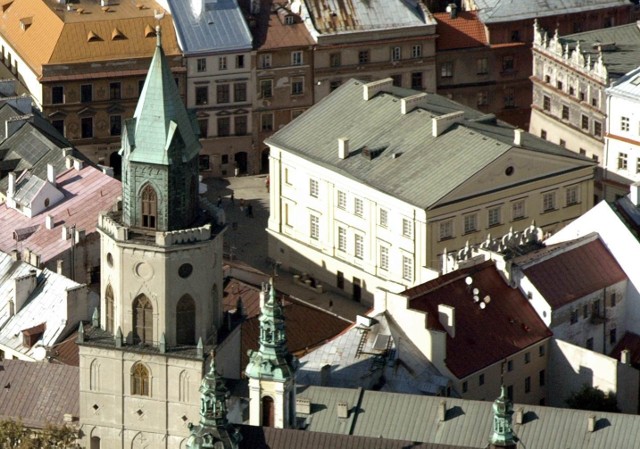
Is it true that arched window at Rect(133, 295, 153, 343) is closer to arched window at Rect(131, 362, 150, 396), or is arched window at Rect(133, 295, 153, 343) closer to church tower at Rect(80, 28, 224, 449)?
church tower at Rect(80, 28, 224, 449)

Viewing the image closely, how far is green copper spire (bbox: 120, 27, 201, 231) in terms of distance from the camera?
174500 millimetres

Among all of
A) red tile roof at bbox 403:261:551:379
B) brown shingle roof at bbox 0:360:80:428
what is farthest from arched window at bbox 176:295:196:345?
red tile roof at bbox 403:261:551:379

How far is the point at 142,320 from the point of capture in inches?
6988

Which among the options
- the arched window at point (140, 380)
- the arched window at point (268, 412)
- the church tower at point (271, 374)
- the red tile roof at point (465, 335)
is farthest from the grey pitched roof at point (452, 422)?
the arched window at point (140, 380)

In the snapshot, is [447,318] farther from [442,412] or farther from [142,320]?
[142,320]

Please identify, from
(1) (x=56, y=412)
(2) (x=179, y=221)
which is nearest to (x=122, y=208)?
(2) (x=179, y=221)

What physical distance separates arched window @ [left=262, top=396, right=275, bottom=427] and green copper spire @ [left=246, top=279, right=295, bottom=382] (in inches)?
59.2

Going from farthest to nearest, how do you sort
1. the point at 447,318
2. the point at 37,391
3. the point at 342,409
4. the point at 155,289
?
Result: the point at 447,318 < the point at 37,391 < the point at 342,409 < the point at 155,289

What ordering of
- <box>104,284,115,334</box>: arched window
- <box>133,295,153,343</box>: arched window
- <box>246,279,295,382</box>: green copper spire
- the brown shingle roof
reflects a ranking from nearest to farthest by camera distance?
1. <box>246,279,295,382</box>: green copper spire
2. <box>133,295,153,343</box>: arched window
3. <box>104,284,115,334</box>: arched window
4. the brown shingle roof

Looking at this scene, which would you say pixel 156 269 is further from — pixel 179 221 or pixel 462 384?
pixel 462 384

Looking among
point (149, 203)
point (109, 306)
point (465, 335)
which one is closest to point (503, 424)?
point (149, 203)

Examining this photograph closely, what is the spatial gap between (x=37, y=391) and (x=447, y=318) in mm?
24596

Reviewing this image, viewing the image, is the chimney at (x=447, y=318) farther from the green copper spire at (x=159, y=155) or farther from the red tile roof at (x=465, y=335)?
the green copper spire at (x=159, y=155)

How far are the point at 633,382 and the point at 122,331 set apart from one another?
35904 millimetres
